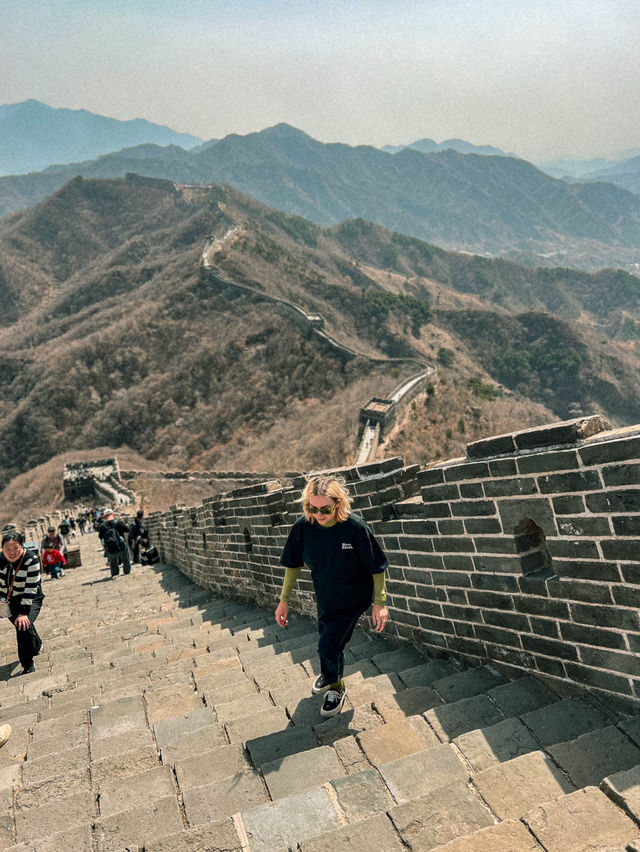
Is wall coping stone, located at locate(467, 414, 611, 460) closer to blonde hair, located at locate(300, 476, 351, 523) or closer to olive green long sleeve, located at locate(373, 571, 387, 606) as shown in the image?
blonde hair, located at locate(300, 476, 351, 523)

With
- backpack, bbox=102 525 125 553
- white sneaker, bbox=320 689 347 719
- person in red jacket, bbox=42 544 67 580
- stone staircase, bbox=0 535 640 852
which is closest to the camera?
stone staircase, bbox=0 535 640 852

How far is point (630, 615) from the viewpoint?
8.24ft

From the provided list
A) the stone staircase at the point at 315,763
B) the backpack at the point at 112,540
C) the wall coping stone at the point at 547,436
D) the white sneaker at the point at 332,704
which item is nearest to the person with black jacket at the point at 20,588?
the stone staircase at the point at 315,763

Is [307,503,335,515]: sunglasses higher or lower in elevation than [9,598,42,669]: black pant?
higher

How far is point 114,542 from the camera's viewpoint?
1078 cm

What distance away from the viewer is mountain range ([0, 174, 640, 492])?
122ft

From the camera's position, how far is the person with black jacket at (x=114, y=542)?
1078 cm

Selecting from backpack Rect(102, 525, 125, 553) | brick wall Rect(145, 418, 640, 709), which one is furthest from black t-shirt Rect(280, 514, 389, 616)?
backpack Rect(102, 525, 125, 553)

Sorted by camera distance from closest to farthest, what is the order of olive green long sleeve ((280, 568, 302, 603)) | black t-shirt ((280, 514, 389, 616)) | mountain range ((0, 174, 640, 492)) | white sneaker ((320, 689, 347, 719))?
white sneaker ((320, 689, 347, 719)), black t-shirt ((280, 514, 389, 616)), olive green long sleeve ((280, 568, 302, 603)), mountain range ((0, 174, 640, 492))

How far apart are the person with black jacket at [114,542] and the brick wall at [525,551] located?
A: 7.86m

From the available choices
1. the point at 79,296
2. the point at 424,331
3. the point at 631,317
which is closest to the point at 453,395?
the point at 424,331

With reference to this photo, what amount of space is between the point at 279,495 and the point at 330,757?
303 cm

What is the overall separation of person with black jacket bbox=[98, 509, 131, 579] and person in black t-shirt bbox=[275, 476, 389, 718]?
331 inches

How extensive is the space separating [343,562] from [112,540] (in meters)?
8.62
